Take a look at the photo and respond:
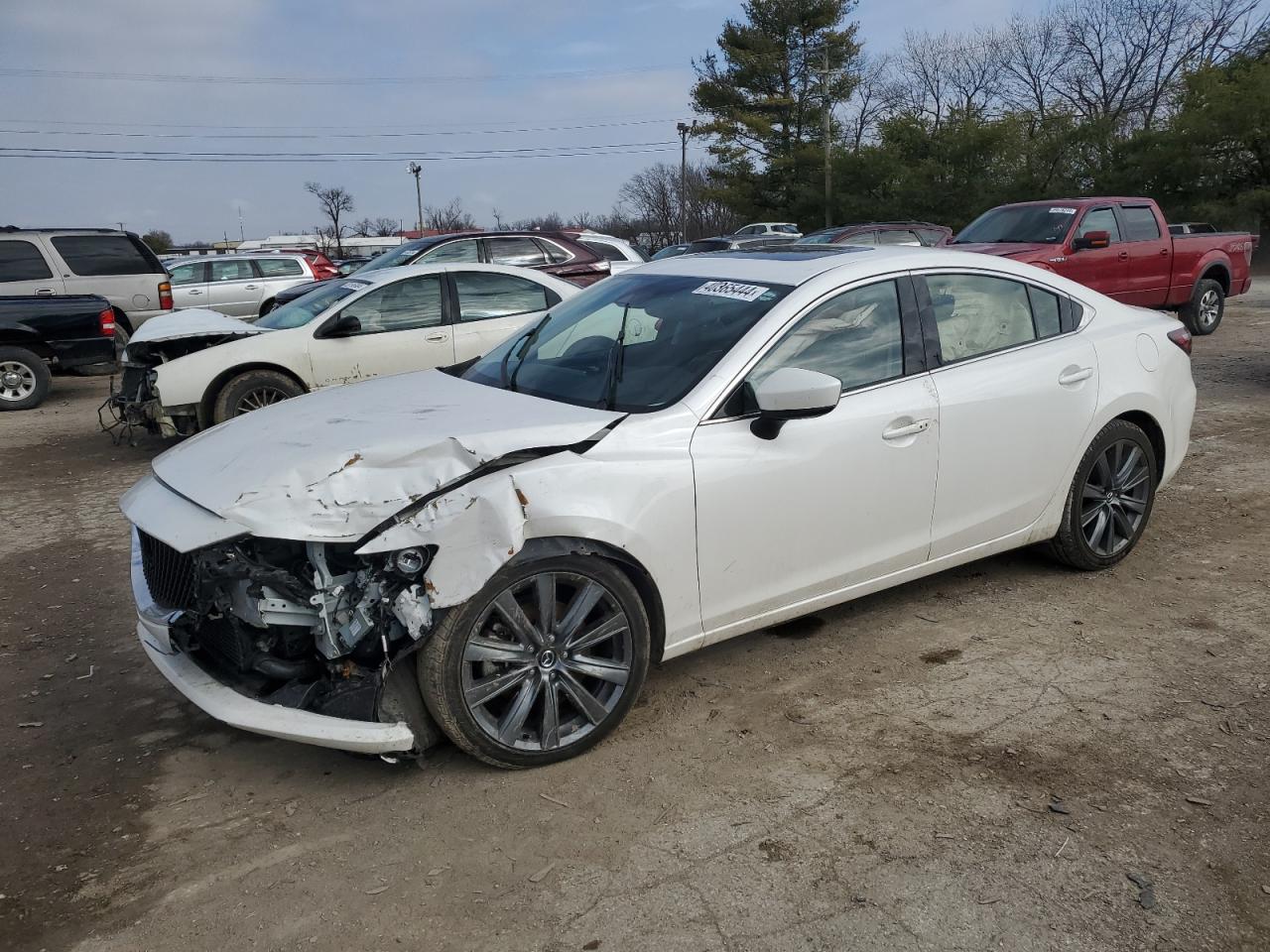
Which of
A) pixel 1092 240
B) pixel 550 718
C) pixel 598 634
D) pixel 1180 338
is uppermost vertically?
pixel 1092 240

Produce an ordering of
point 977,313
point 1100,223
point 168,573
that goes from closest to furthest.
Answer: point 168,573 → point 977,313 → point 1100,223

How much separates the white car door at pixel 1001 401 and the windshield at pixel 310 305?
598 centimetres

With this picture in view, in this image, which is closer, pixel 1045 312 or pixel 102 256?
pixel 1045 312

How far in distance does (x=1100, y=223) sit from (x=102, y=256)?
43.6 ft

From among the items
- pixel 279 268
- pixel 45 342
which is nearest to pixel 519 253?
pixel 45 342

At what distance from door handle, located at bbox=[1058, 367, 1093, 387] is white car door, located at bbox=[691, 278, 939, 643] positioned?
0.86m

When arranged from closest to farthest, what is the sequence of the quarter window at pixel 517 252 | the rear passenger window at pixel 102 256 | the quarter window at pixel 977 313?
the quarter window at pixel 977 313 < the quarter window at pixel 517 252 < the rear passenger window at pixel 102 256

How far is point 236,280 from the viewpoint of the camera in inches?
727

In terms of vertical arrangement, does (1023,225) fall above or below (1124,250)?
above

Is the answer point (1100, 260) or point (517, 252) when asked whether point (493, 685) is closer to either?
point (517, 252)

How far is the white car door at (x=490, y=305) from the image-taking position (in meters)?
8.92

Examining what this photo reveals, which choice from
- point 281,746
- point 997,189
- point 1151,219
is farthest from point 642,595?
point 997,189

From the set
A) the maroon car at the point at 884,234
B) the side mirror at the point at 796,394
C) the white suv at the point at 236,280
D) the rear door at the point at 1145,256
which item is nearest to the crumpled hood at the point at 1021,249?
the rear door at the point at 1145,256

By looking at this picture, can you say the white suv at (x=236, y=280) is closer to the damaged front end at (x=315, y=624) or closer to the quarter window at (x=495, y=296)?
the quarter window at (x=495, y=296)
